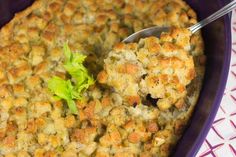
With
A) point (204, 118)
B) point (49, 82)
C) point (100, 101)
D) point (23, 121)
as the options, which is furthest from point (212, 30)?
point (23, 121)

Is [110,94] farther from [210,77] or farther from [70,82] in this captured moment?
[210,77]

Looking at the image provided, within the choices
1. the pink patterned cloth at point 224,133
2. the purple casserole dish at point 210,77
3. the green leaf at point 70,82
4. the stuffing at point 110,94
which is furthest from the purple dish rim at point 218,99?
the green leaf at point 70,82

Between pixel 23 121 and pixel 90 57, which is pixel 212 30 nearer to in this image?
pixel 90 57

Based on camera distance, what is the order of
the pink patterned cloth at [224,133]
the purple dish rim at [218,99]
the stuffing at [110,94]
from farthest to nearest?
the pink patterned cloth at [224,133], the stuffing at [110,94], the purple dish rim at [218,99]

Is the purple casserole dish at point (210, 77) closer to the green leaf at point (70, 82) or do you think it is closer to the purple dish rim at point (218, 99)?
the purple dish rim at point (218, 99)

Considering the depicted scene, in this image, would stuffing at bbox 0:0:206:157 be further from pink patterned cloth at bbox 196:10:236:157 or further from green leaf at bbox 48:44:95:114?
pink patterned cloth at bbox 196:10:236:157

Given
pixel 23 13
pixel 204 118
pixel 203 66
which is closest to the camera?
pixel 204 118
